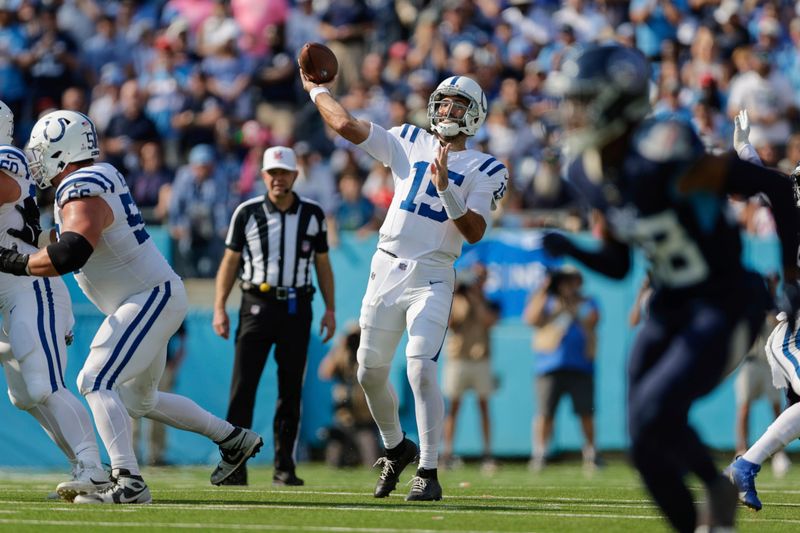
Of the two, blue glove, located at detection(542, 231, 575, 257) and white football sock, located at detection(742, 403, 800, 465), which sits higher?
blue glove, located at detection(542, 231, 575, 257)

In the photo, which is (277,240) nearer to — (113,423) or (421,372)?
(421,372)

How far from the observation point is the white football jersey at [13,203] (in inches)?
257

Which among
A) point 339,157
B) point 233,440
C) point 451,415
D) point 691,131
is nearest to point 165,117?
point 339,157

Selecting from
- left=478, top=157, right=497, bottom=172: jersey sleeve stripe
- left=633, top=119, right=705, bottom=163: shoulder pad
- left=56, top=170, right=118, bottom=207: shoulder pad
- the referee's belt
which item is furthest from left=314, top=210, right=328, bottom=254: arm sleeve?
left=633, top=119, right=705, bottom=163: shoulder pad

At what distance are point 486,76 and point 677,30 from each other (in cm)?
213

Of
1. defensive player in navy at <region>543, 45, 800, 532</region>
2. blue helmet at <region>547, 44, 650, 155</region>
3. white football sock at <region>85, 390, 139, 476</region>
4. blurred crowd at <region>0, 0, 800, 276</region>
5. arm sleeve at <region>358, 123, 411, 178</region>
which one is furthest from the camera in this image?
blurred crowd at <region>0, 0, 800, 276</region>

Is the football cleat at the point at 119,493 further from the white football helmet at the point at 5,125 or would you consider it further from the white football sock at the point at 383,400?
the white football helmet at the point at 5,125

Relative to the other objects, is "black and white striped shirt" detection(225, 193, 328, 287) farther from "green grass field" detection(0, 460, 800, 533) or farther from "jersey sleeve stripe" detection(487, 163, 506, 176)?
"jersey sleeve stripe" detection(487, 163, 506, 176)

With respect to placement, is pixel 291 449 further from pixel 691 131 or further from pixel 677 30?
pixel 677 30

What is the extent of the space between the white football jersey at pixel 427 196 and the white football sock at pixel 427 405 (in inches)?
21.2

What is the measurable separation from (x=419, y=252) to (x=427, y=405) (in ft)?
2.47

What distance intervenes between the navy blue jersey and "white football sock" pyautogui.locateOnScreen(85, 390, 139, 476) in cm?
270

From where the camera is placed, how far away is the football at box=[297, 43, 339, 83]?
723cm

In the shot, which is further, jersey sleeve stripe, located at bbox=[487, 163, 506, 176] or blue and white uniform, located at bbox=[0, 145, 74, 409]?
jersey sleeve stripe, located at bbox=[487, 163, 506, 176]
